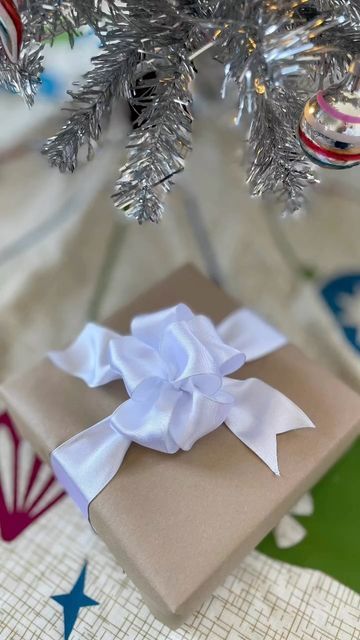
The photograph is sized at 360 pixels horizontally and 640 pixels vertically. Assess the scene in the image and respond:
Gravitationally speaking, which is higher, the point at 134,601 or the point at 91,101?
the point at 91,101

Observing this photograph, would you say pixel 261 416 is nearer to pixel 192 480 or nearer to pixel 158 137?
pixel 192 480

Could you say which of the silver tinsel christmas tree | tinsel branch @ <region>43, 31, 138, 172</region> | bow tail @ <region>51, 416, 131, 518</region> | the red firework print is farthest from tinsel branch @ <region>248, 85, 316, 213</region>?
the red firework print

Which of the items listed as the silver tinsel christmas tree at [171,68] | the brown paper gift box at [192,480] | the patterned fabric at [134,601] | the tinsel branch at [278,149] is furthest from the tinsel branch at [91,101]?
the patterned fabric at [134,601]

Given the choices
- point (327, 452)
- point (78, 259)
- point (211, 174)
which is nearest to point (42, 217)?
point (78, 259)

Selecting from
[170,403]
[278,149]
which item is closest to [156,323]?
[170,403]

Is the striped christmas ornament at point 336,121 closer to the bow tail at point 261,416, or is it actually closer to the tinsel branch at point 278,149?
the tinsel branch at point 278,149

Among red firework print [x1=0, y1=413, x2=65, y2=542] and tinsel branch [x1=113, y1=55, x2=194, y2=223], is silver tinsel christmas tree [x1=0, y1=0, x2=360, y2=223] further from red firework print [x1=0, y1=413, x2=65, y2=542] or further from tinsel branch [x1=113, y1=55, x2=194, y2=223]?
red firework print [x1=0, y1=413, x2=65, y2=542]
